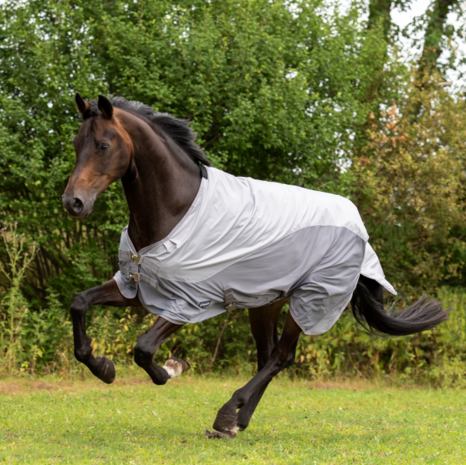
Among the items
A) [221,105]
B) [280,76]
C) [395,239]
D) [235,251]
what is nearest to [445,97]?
[395,239]

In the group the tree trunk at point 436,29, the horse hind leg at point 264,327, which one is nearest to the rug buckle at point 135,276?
the horse hind leg at point 264,327

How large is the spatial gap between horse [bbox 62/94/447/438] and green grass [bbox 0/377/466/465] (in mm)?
484

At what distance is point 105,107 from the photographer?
4059 mm

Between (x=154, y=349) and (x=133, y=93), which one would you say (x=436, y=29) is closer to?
(x=133, y=93)

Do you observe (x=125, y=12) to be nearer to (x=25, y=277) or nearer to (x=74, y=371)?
(x=25, y=277)

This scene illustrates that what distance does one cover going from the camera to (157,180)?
4.39 meters

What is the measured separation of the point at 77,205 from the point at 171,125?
3.77 ft

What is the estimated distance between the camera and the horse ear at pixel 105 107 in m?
4.02

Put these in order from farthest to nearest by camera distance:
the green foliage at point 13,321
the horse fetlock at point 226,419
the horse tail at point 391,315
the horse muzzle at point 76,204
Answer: the green foliage at point 13,321
the horse tail at point 391,315
the horse fetlock at point 226,419
the horse muzzle at point 76,204

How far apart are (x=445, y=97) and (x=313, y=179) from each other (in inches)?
130

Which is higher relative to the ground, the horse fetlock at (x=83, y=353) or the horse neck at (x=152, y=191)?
the horse neck at (x=152, y=191)

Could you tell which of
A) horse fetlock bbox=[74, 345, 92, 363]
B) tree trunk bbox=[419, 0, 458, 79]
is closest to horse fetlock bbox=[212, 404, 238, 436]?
horse fetlock bbox=[74, 345, 92, 363]

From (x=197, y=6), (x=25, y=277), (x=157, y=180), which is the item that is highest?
(x=197, y=6)

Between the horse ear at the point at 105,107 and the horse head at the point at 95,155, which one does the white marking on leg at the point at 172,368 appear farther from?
the horse ear at the point at 105,107
